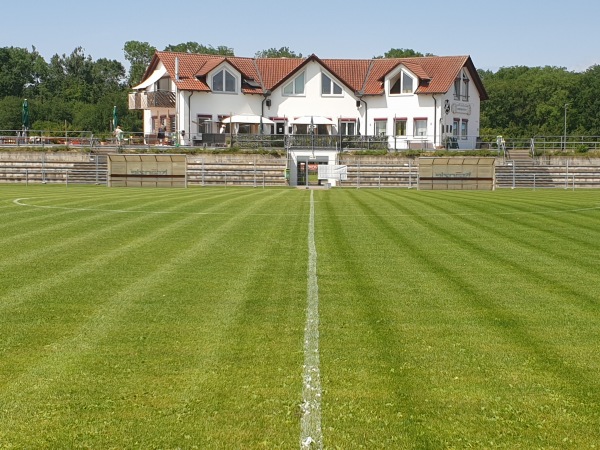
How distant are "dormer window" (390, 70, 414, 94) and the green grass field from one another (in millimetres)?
48718

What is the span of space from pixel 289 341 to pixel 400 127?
2271 inches

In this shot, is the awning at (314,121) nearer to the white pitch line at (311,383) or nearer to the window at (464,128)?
the window at (464,128)

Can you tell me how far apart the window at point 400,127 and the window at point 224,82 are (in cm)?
1364

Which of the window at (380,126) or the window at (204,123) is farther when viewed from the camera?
the window at (380,126)

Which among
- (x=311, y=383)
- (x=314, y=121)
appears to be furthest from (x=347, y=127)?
(x=311, y=383)

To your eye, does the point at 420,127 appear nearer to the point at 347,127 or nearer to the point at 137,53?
the point at 347,127

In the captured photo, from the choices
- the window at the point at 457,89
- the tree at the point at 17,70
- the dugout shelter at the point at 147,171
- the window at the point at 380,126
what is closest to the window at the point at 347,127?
the window at the point at 380,126

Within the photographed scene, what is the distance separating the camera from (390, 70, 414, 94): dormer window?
6347cm

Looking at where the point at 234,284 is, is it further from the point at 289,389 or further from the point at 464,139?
the point at 464,139

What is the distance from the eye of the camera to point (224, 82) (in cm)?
6353

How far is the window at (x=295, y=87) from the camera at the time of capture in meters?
64.8

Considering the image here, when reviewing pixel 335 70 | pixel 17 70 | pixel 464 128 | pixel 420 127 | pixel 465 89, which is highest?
pixel 17 70

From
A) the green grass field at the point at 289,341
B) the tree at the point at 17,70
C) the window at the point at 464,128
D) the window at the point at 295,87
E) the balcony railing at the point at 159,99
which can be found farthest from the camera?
the tree at the point at 17,70

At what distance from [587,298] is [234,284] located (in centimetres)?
470
